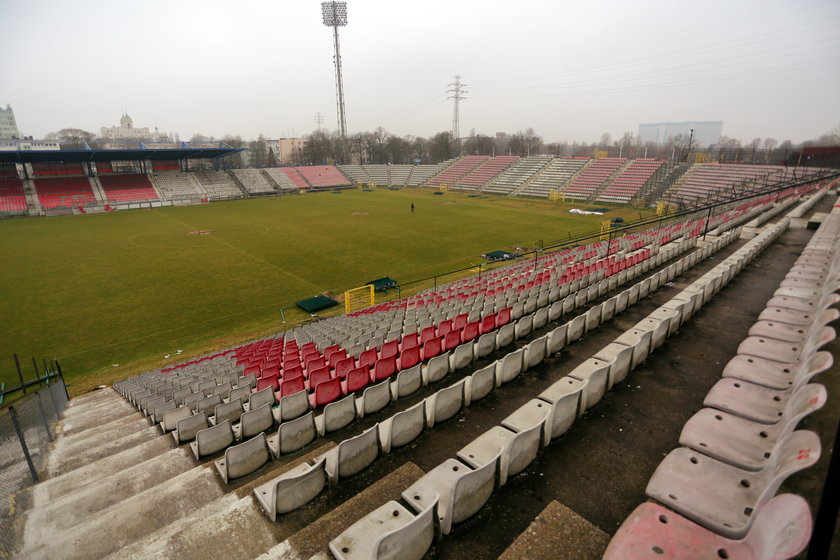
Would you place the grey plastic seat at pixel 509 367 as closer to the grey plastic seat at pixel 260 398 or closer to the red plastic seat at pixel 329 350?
the grey plastic seat at pixel 260 398

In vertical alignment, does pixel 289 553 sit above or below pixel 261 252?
above

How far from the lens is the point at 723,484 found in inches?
152

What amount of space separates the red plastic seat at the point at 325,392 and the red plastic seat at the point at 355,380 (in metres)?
0.20

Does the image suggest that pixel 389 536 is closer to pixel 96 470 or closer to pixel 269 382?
pixel 96 470

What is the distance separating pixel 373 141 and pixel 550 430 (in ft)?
405

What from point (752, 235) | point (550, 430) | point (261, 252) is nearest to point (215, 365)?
point (550, 430)

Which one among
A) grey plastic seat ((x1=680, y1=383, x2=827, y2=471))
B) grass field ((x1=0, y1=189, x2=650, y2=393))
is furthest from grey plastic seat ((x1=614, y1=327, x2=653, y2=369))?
grass field ((x1=0, y1=189, x2=650, y2=393))

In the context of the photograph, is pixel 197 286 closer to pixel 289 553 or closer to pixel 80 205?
pixel 289 553

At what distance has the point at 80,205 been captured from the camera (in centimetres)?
5178

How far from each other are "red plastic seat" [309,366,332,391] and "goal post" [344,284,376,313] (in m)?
9.24

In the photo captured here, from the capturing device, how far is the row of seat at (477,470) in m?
3.52

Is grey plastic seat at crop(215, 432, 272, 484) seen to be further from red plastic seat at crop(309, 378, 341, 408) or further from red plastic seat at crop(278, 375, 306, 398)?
red plastic seat at crop(278, 375, 306, 398)

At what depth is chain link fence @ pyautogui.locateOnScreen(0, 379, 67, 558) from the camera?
190 inches

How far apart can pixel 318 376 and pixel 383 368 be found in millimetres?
1429
